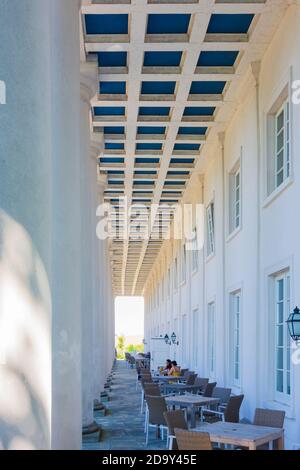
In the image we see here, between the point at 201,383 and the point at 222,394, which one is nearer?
the point at 222,394

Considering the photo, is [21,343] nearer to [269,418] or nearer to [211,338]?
[269,418]

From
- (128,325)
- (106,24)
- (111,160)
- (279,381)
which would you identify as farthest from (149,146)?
(128,325)

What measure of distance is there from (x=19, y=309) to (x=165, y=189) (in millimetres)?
19271

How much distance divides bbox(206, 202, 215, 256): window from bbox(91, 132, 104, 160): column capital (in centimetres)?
392

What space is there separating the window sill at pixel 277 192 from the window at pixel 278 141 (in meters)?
0.21

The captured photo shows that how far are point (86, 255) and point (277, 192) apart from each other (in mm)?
3649

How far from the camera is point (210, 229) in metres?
18.4

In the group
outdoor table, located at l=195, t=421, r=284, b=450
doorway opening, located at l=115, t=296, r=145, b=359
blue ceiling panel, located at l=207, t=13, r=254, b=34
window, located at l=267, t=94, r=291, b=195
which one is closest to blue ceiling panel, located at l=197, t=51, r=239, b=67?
blue ceiling panel, located at l=207, t=13, r=254, b=34

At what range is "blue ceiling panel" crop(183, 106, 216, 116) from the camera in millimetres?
14777

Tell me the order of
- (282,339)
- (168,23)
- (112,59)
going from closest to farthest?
1. (282,339)
2. (168,23)
3. (112,59)

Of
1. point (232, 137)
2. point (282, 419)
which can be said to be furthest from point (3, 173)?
point (232, 137)

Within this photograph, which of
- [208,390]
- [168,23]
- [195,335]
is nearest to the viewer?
[168,23]

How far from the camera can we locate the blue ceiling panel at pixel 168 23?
1064cm

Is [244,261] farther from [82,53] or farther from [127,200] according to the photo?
[127,200]
